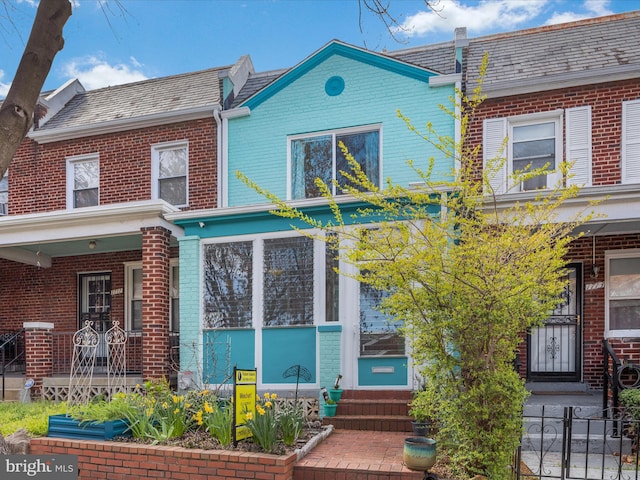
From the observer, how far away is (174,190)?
36.7 ft

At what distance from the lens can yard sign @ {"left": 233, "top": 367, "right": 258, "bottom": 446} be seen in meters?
5.55

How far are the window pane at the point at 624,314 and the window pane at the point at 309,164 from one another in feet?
18.6

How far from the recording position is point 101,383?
9102mm

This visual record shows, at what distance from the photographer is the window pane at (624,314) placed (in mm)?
9102

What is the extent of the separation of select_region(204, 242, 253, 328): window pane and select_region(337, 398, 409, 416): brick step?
7.05 feet

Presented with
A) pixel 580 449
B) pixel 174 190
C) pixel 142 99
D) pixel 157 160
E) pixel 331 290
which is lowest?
pixel 580 449

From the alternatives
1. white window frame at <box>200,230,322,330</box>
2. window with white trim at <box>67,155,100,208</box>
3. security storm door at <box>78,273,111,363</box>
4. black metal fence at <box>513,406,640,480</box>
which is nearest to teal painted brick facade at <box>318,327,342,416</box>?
white window frame at <box>200,230,322,330</box>

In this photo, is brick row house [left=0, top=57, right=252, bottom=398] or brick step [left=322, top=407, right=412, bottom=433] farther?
brick row house [left=0, top=57, right=252, bottom=398]

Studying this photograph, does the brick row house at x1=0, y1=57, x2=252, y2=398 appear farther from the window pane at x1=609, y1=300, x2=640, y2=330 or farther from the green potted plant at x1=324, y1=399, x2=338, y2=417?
A: the window pane at x1=609, y1=300, x2=640, y2=330

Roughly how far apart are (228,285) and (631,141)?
745 centimetres

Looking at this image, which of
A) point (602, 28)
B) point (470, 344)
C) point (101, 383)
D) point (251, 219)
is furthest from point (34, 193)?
point (602, 28)

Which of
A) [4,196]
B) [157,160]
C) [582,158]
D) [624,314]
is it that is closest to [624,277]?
[624,314]

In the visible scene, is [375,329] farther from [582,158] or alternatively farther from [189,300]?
[582,158]

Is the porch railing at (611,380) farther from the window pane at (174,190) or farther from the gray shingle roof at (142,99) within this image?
the gray shingle roof at (142,99)
